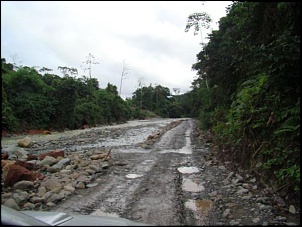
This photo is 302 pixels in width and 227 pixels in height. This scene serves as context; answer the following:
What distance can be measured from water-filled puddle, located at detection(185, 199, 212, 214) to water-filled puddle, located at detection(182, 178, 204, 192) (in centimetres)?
84

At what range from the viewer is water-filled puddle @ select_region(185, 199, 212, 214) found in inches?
210

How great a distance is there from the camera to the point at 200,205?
5609 mm

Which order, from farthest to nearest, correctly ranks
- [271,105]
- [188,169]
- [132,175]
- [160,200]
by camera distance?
[188,169]
[132,175]
[271,105]
[160,200]

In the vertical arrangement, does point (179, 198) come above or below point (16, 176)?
below

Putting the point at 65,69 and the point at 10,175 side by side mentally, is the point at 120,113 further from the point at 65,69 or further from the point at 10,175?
the point at 10,175

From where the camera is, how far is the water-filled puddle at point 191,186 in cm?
680

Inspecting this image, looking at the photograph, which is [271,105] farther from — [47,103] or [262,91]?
[47,103]

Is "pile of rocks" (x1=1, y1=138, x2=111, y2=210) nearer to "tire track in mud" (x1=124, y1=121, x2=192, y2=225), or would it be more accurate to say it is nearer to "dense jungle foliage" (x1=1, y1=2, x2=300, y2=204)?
"dense jungle foliage" (x1=1, y1=2, x2=300, y2=204)

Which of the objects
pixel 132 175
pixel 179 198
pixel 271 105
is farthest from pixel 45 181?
pixel 271 105

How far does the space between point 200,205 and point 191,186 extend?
1497 mm

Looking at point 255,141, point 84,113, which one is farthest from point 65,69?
point 255,141

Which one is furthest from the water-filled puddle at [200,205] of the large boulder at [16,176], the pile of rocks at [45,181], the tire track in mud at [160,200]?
the large boulder at [16,176]

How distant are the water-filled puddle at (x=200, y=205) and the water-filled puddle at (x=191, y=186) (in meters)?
0.84

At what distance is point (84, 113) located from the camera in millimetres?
34875
